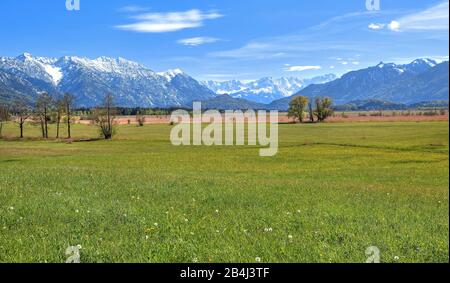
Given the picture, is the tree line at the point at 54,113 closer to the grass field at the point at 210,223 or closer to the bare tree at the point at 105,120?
the bare tree at the point at 105,120

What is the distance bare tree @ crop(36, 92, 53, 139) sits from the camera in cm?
12321

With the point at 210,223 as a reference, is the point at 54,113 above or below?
above

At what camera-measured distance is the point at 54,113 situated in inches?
4990

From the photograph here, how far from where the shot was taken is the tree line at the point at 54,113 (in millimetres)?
121062

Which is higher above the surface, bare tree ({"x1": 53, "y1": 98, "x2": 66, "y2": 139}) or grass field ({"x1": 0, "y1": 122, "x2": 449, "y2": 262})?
bare tree ({"x1": 53, "y1": 98, "x2": 66, "y2": 139})

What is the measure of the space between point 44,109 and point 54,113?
113 inches

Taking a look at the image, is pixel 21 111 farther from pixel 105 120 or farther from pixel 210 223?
pixel 210 223

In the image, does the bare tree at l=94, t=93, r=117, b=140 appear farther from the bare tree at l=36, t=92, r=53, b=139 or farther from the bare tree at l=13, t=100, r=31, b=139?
the bare tree at l=13, t=100, r=31, b=139

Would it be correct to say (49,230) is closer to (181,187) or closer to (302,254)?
(302,254)

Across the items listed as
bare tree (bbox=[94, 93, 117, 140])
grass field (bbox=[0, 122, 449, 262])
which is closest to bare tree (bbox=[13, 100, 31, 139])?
bare tree (bbox=[94, 93, 117, 140])

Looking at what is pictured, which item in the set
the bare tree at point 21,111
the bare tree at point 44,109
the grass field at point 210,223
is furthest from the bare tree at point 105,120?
the grass field at point 210,223

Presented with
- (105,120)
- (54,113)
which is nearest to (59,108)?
(54,113)

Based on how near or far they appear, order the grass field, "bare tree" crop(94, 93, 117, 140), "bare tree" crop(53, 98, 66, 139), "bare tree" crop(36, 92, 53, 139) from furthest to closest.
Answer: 1. "bare tree" crop(53, 98, 66, 139)
2. "bare tree" crop(36, 92, 53, 139)
3. "bare tree" crop(94, 93, 117, 140)
4. the grass field
